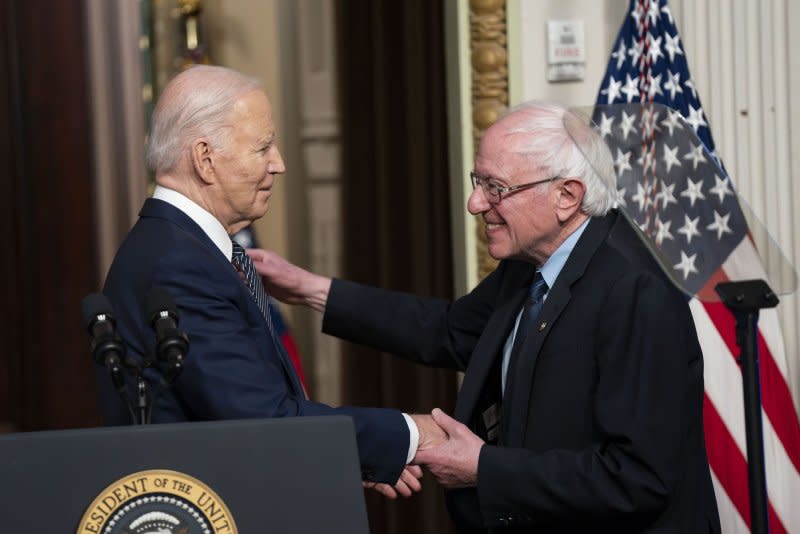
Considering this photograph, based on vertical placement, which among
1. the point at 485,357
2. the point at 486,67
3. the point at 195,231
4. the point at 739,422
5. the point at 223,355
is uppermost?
the point at 486,67

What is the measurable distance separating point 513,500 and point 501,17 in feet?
7.80

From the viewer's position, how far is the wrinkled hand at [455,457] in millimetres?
2391

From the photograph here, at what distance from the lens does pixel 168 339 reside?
5.64 ft

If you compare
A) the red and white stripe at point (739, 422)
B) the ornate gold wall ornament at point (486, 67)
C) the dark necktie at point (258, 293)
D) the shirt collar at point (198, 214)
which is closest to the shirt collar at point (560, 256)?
the dark necktie at point (258, 293)

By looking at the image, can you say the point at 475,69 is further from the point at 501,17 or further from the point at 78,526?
the point at 78,526

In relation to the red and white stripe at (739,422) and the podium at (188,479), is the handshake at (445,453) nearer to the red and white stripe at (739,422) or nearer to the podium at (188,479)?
the podium at (188,479)

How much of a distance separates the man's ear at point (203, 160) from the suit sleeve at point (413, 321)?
0.75 m

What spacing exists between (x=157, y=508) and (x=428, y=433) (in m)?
0.92

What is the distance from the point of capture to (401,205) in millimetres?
4293

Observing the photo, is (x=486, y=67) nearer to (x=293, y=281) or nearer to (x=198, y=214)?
(x=293, y=281)

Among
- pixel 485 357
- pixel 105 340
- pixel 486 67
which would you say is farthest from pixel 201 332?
pixel 486 67

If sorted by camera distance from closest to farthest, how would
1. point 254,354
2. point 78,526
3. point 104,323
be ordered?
point 78,526 → point 104,323 → point 254,354

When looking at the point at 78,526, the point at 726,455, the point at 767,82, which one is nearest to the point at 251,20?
the point at 767,82

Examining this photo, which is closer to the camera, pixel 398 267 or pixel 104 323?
pixel 104 323
